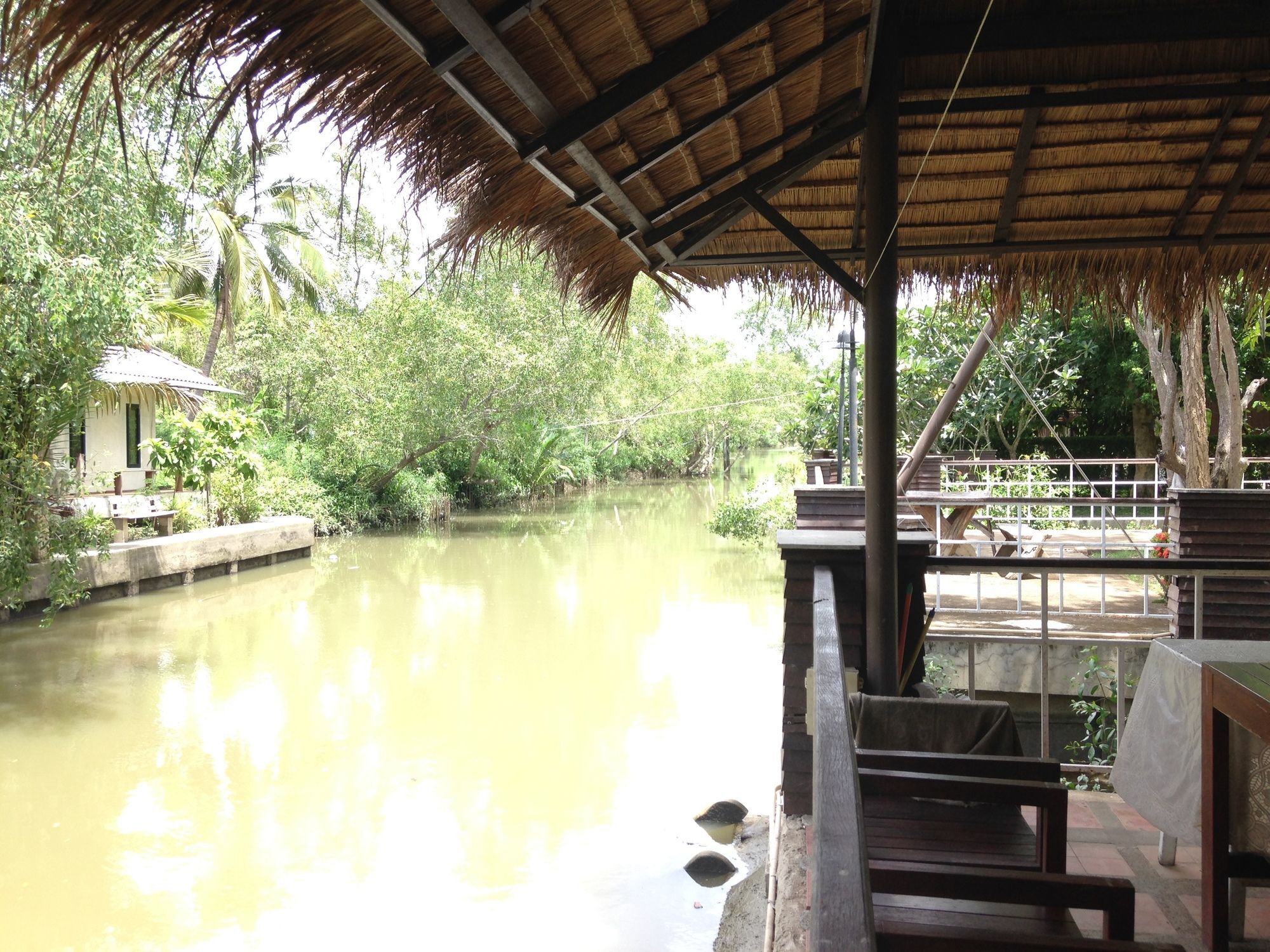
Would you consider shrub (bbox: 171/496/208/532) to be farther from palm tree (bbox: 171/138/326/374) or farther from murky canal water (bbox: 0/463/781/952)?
palm tree (bbox: 171/138/326/374)

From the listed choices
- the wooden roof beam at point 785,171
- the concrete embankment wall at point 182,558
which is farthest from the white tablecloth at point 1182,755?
the concrete embankment wall at point 182,558

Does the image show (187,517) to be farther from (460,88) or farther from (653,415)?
(653,415)

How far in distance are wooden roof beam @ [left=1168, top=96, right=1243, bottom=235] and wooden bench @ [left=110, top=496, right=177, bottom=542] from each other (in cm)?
1229

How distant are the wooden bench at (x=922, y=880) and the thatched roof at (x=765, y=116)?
1.36m

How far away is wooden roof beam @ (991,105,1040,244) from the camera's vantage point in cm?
303

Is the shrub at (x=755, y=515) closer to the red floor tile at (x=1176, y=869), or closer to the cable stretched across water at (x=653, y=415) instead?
the cable stretched across water at (x=653, y=415)

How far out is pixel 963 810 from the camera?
2.06 m

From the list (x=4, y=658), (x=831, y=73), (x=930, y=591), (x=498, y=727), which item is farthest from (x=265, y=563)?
(x=831, y=73)

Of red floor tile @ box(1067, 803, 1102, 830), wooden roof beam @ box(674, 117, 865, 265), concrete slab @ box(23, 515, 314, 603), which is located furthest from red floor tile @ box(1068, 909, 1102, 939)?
concrete slab @ box(23, 515, 314, 603)

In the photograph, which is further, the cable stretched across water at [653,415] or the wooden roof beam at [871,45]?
the cable stretched across water at [653,415]

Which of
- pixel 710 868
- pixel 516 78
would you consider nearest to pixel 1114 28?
pixel 516 78

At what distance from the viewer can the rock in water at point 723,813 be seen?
602 cm

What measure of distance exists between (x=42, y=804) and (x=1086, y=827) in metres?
6.34

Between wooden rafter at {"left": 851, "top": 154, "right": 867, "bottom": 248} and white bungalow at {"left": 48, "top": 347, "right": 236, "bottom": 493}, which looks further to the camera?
white bungalow at {"left": 48, "top": 347, "right": 236, "bottom": 493}
